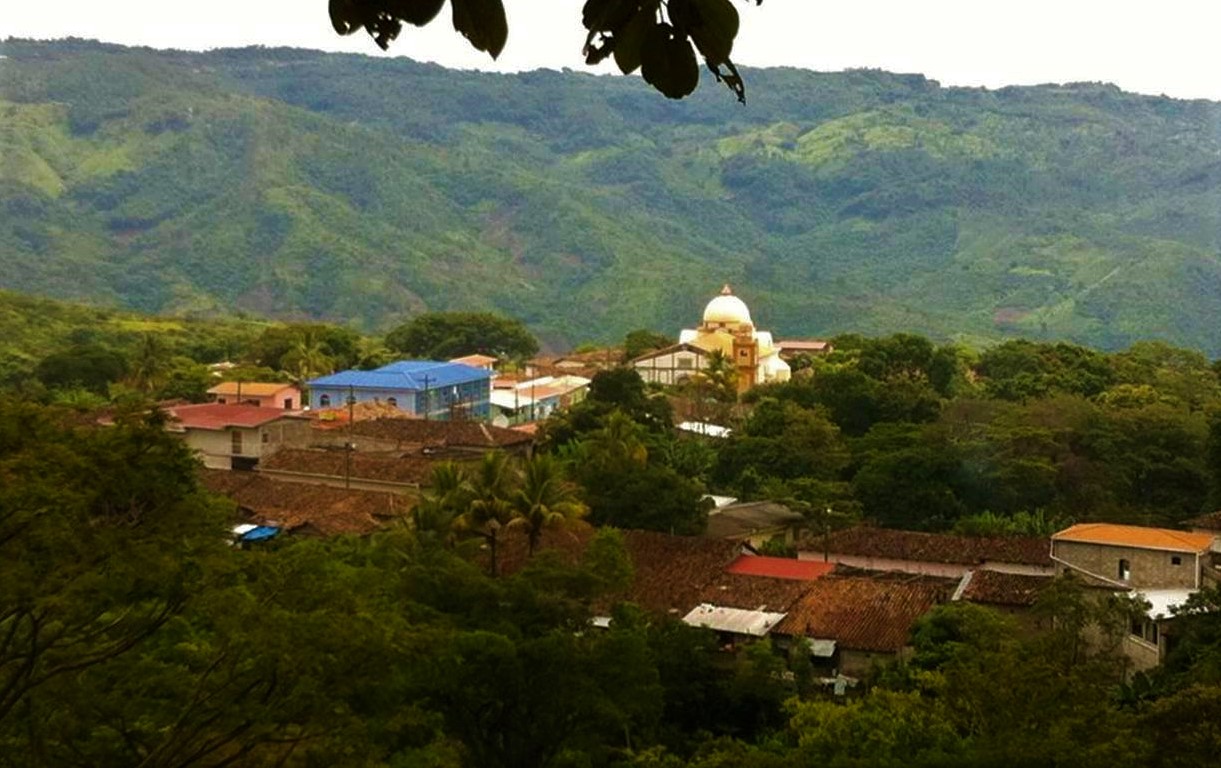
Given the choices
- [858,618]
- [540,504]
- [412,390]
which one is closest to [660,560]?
[540,504]

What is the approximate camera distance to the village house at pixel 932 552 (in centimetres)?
1906

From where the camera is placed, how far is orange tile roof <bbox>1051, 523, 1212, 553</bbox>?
1703 centimetres

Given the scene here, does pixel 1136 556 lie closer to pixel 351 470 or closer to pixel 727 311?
pixel 351 470

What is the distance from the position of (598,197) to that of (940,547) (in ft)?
291

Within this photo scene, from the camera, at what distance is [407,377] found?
1377 inches

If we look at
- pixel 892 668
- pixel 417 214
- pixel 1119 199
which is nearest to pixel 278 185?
pixel 417 214

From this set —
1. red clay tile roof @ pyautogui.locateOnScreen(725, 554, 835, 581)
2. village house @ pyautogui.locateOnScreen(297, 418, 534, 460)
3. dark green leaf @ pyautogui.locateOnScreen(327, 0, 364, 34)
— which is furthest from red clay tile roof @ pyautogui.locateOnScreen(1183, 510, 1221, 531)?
dark green leaf @ pyautogui.locateOnScreen(327, 0, 364, 34)

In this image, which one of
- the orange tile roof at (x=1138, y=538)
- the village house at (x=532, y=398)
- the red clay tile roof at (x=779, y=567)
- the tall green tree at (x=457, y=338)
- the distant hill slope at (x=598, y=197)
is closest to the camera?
the orange tile roof at (x=1138, y=538)

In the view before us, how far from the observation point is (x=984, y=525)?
72.6 feet

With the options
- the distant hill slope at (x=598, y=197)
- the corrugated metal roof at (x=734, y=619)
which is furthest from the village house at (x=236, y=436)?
the distant hill slope at (x=598, y=197)

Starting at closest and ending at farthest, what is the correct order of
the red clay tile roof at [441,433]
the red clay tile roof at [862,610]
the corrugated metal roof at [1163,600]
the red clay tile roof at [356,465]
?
the corrugated metal roof at [1163,600] → the red clay tile roof at [862,610] → the red clay tile roof at [356,465] → the red clay tile roof at [441,433]

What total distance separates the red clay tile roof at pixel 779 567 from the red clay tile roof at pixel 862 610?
1.49 metres

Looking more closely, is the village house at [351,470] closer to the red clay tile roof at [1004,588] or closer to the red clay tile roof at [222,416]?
the red clay tile roof at [222,416]

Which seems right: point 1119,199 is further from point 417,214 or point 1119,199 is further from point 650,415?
point 650,415
